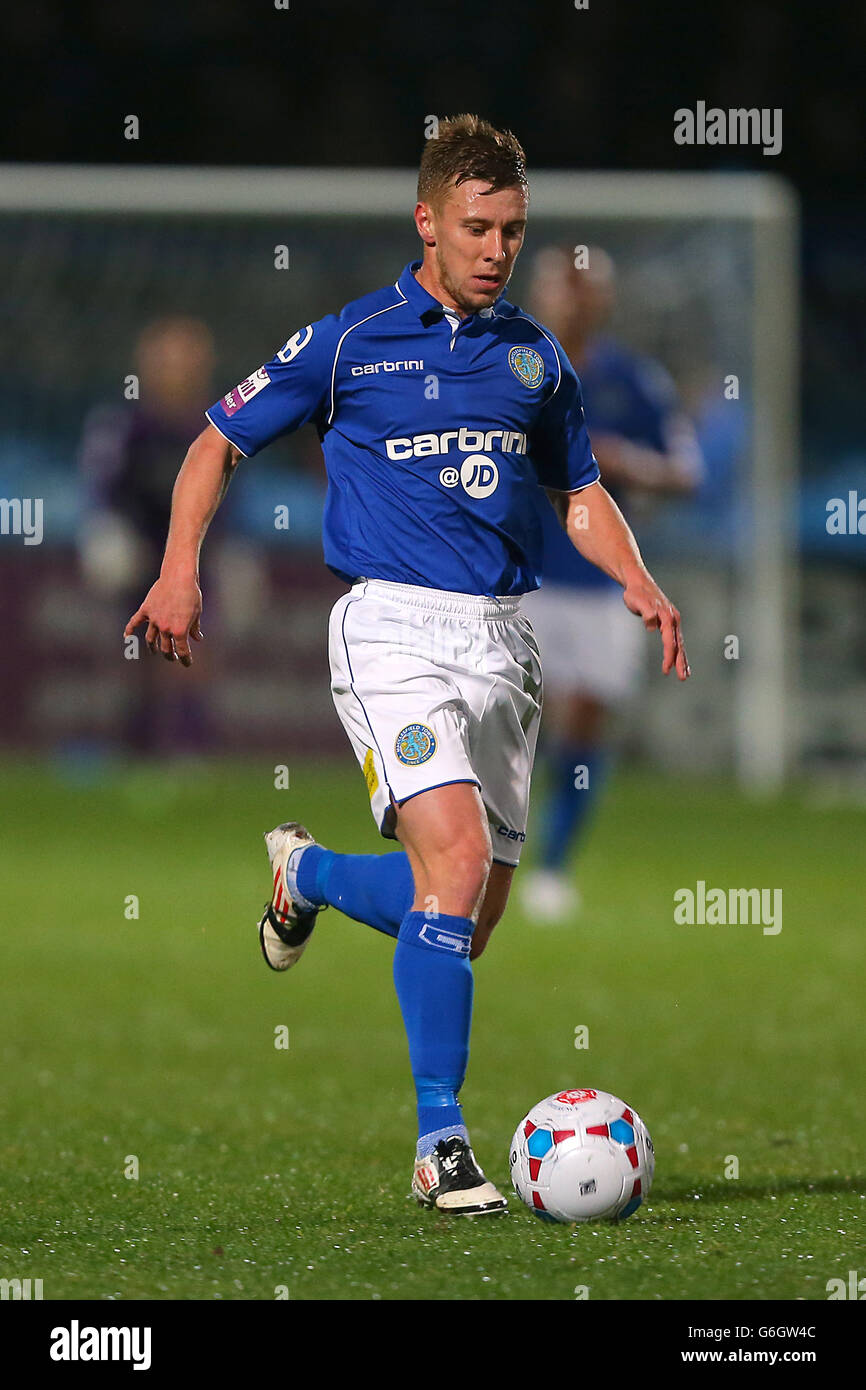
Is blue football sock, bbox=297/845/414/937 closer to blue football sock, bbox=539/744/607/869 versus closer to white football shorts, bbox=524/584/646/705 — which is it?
blue football sock, bbox=539/744/607/869

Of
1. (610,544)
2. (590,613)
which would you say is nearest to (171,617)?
(610,544)

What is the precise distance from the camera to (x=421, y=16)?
68.0 feet

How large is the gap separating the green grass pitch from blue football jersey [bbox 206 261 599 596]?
4.31ft

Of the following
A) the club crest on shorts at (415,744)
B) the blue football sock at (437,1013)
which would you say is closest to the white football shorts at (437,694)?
the club crest on shorts at (415,744)

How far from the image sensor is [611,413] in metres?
9.41

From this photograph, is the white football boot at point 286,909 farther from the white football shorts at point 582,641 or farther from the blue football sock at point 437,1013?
the white football shorts at point 582,641

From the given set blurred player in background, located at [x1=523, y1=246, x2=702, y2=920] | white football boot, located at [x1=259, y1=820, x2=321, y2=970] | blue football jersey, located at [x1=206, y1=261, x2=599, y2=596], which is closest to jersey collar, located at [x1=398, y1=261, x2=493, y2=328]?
blue football jersey, located at [x1=206, y1=261, x2=599, y2=596]

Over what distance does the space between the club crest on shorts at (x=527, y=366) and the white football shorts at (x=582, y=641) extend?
4.71 metres

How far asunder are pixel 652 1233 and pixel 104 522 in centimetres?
1093

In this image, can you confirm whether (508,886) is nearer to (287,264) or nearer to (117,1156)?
(117,1156)

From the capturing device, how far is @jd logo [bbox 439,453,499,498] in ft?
15.1

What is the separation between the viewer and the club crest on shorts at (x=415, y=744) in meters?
4.35

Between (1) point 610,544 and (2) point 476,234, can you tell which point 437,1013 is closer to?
(1) point 610,544

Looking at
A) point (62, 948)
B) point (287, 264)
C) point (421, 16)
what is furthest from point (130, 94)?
point (62, 948)
